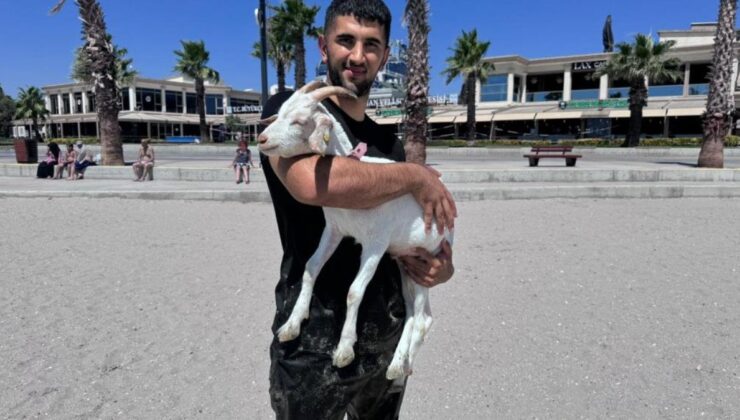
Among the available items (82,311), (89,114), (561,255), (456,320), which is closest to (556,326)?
(456,320)

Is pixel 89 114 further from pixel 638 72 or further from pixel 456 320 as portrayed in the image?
pixel 456 320

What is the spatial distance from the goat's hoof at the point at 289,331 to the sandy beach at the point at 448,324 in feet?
7.30

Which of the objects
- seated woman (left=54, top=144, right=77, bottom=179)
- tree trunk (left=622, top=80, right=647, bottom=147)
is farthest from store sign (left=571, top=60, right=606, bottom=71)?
seated woman (left=54, top=144, right=77, bottom=179)

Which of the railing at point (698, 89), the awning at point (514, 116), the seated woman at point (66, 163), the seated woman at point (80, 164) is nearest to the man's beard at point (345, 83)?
the seated woman at point (80, 164)

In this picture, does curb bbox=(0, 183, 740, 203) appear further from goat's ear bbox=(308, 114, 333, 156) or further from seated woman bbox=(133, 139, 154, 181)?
goat's ear bbox=(308, 114, 333, 156)

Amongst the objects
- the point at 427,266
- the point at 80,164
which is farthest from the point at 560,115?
the point at 427,266

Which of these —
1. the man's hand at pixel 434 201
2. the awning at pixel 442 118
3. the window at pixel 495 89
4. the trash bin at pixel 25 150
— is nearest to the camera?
the man's hand at pixel 434 201

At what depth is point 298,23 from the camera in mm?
31688

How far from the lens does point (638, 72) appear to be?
3038 cm

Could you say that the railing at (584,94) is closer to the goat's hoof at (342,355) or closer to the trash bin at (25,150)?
the trash bin at (25,150)

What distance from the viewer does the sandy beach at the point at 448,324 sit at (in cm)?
375

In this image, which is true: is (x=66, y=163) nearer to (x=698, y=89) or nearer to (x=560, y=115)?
(x=560, y=115)

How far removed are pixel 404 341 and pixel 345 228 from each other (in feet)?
1.57

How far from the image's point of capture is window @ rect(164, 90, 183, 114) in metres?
67.2
